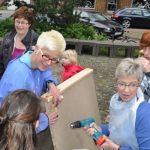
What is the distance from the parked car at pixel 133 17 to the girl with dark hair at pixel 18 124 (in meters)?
28.4

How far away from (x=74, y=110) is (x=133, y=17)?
2754 cm

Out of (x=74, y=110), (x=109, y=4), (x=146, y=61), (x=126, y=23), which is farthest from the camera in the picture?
(x=109, y=4)

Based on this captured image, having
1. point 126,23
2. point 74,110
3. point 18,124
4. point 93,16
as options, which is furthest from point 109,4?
point 18,124

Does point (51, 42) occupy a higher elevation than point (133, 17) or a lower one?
higher

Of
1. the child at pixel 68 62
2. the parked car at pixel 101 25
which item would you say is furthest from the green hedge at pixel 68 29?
the child at pixel 68 62

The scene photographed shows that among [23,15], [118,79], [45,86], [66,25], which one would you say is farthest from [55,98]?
[66,25]

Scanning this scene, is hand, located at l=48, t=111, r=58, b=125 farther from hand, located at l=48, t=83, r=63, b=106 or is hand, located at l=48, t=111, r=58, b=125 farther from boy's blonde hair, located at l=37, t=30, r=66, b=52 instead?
boy's blonde hair, located at l=37, t=30, r=66, b=52

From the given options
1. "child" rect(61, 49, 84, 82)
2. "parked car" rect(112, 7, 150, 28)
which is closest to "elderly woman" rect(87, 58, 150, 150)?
"child" rect(61, 49, 84, 82)

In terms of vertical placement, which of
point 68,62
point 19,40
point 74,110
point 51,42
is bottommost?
point 68,62

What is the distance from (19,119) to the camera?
2191 mm

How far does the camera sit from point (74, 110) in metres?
3.76

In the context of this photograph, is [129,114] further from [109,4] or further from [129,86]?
[109,4]

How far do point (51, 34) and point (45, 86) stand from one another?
595mm

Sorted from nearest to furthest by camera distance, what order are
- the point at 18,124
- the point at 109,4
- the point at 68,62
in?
the point at 18,124
the point at 68,62
the point at 109,4
